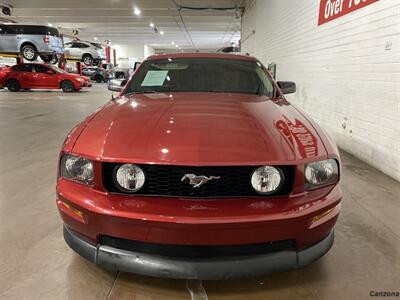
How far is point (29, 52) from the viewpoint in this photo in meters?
15.6

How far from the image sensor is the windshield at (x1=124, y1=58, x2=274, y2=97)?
8.91 feet

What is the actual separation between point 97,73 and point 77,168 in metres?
24.8

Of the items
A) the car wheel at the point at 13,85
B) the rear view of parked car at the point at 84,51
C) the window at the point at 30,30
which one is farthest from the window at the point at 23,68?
the rear view of parked car at the point at 84,51

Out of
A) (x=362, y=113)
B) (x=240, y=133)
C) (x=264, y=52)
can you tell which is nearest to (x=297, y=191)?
(x=240, y=133)

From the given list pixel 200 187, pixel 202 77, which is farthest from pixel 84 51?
pixel 200 187

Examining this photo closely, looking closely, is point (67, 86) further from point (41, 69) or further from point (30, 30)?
point (30, 30)

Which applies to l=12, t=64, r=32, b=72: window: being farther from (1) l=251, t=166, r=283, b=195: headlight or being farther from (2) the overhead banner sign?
(1) l=251, t=166, r=283, b=195: headlight

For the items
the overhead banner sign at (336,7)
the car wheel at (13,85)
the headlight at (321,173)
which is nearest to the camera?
the headlight at (321,173)

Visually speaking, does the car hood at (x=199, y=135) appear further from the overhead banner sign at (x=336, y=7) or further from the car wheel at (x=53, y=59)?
the car wheel at (x=53, y=59)

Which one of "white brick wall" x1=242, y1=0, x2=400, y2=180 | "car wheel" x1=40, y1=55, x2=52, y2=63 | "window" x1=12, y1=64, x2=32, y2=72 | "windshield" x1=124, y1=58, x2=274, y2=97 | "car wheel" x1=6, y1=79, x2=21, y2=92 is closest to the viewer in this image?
"windshield" x1=124, y1=58, x2=274, y2=97

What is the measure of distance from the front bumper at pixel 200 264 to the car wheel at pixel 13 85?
15.7 meters

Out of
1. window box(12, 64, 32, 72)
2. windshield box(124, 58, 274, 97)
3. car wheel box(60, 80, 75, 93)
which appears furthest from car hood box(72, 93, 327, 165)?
window box(12, 64, 32, 72)

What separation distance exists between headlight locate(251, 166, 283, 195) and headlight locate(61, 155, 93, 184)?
753 millimetres

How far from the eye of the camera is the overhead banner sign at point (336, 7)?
4.29 m
